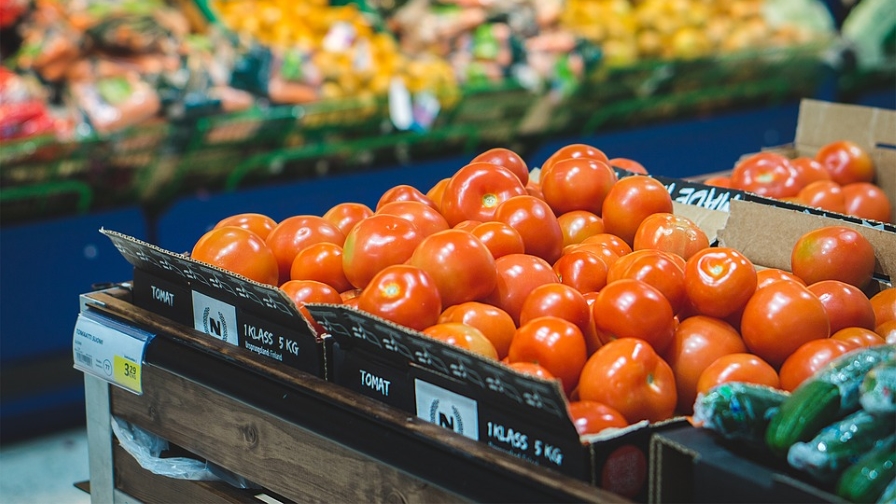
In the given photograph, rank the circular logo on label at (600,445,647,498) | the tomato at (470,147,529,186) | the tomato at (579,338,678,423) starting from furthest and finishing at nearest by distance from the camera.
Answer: the tomato at (470,147,529,186), the tomato at (579,338,678,423), the circular logo on label at (600,445,647,498)

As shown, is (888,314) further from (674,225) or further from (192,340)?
(192,340)

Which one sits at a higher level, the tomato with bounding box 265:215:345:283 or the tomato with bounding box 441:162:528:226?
the tomato with bounding box 441:162:528:226

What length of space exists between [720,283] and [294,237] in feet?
2.39

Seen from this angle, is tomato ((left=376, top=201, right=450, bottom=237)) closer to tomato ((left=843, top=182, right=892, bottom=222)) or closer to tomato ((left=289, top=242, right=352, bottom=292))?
tomato ((left=289, top=242, right=352, bottom=292))

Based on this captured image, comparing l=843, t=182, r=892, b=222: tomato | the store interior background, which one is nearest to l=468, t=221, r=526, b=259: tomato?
l=843, t=182, r=892, b=222: tomato

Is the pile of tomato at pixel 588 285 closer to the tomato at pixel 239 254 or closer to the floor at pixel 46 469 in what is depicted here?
the tomato at pixel 239 254

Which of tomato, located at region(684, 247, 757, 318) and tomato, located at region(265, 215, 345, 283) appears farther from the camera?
tomato, located at region(265, 215, 345, 283)

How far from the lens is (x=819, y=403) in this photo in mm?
1094

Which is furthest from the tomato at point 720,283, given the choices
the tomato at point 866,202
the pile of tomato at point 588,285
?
the tomato at point 866,202

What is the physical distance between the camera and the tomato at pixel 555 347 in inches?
53.7

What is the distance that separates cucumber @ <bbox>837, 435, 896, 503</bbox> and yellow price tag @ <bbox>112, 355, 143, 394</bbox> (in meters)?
1.13

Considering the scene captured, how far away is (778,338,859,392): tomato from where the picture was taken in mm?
1340

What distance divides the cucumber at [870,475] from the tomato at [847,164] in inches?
63.5

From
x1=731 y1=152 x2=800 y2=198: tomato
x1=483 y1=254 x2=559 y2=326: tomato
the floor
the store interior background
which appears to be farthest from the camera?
the store interior background
